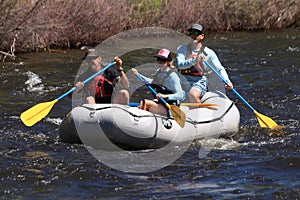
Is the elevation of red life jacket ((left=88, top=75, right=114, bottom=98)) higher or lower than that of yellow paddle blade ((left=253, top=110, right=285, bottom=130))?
higher

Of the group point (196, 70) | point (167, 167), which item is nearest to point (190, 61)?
point (196, 70)

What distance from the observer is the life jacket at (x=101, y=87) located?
8.27 metres

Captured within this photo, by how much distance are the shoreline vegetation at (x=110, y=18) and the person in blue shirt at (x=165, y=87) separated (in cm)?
632

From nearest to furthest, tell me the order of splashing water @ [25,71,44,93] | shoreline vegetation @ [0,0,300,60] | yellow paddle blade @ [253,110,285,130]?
1. yellow paddle blade @ [253,110,285,130]
2. splashing water @ [25,71,44,93]
3. shoreline vegetation @ [0,0,300,60]

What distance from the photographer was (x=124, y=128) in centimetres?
767

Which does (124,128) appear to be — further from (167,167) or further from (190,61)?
(190,61)

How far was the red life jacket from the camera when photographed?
8273 mm

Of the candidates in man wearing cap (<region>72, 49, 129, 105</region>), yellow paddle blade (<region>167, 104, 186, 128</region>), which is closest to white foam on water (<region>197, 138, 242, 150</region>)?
yellow paddle blade (<region>167, 104, 186, 128</region>)

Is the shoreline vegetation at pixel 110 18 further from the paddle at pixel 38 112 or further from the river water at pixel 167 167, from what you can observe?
the paddle at pixel 38 112

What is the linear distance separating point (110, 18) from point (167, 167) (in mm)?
9237

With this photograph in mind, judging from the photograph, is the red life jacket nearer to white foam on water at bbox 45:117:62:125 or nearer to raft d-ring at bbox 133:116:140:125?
raft d-ring at bbox 133:116:140:125

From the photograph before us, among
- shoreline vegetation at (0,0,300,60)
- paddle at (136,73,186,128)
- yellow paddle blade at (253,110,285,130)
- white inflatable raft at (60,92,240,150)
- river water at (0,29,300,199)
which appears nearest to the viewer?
river water at (0,29,300,199)

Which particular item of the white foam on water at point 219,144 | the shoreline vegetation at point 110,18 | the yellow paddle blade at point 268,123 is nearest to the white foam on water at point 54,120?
the white foam on water at point 219,144

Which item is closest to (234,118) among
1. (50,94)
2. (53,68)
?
(50,94)
